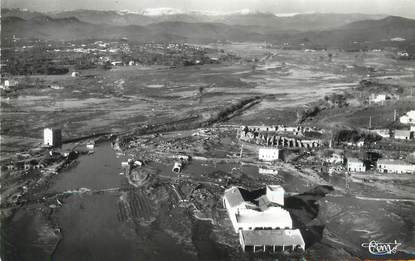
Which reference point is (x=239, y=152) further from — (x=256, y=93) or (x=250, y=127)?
(x=256, y=93)

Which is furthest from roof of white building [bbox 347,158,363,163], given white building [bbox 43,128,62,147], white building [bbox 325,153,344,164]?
white building [bbox 43,128,62,147]

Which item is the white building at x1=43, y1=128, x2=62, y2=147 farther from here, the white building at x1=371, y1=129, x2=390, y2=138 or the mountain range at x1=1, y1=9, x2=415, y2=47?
the mountain range at x1=1, y1=9, x2=415, y2=47

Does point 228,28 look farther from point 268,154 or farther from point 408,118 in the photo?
point 268,154

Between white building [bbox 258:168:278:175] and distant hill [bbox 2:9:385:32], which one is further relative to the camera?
distant hill [bbox 2:9:385:32]

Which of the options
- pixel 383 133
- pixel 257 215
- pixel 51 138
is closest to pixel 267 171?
pixel 257 215

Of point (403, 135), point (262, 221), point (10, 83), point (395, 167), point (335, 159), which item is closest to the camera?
point (262, 221)

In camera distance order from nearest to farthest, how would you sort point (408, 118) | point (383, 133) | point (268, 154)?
1. point (268, 154)
2. point (383, 133)
3. point (408, 118)
